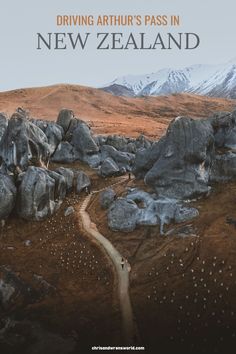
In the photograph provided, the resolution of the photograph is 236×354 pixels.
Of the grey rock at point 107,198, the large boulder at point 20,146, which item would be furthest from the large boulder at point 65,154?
the grey rock at point 107,198

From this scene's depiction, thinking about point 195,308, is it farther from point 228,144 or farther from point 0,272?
point 228,144

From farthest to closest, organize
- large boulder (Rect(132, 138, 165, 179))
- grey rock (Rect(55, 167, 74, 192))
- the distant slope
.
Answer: the distant slope < grey rock (Rect(55, 167, 74, 192)) < large boulder (Rect(132, 138, 165, 179))

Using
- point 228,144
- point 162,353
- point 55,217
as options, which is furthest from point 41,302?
point 228,144

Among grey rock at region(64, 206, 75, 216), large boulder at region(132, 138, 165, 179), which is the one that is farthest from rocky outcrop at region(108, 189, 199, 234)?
large boulder at region(132, 138, 165, 179)

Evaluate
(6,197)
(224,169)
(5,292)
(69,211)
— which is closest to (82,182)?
(69,211)

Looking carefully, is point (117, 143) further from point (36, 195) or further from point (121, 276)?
point (121, 276)

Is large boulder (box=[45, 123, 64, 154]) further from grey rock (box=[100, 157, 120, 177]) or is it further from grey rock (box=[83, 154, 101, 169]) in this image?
grey rock (box=[100, 157, 120, 177])
